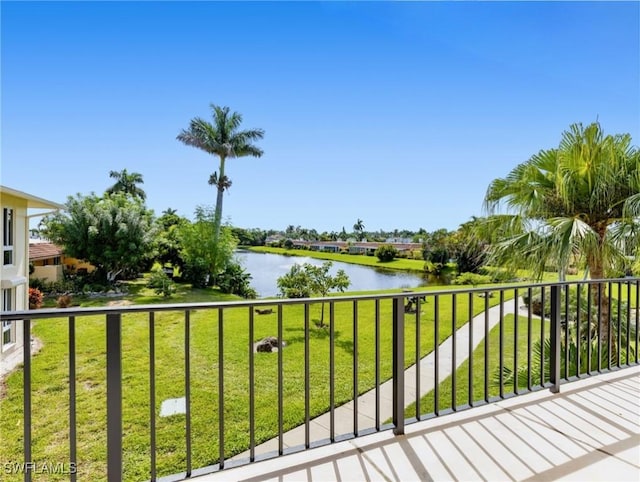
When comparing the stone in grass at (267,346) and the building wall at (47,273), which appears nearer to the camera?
the stone in grass at (267,346)

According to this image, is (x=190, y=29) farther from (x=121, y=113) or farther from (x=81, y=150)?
(x=81, y=150)

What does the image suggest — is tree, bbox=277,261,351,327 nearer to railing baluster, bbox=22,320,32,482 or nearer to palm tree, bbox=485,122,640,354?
palm tree, bbox=485,122,640,354

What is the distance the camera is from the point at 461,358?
19.1 feet

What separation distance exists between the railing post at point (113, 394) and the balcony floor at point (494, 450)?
0.35 m

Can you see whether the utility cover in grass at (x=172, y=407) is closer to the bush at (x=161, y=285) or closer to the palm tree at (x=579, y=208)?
the palm tree at (x=579, y=208)

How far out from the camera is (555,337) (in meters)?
2.17

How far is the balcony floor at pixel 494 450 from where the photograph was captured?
56.7 inches

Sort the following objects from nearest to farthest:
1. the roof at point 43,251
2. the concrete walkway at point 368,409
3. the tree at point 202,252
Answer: the concrete walkway at point 368,409 → the roof at point 43,251 → the tree at point 202,252

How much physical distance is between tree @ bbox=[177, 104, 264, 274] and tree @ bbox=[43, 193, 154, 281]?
12.5 feet

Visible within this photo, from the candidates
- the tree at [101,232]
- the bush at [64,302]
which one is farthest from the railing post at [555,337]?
the tree at [101,232]

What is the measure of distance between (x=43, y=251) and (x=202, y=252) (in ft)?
19.5

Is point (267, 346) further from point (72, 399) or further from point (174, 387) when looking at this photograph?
point (72, 399)

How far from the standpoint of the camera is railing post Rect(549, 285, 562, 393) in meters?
2.15

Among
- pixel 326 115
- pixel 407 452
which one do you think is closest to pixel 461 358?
pixel 407 452
